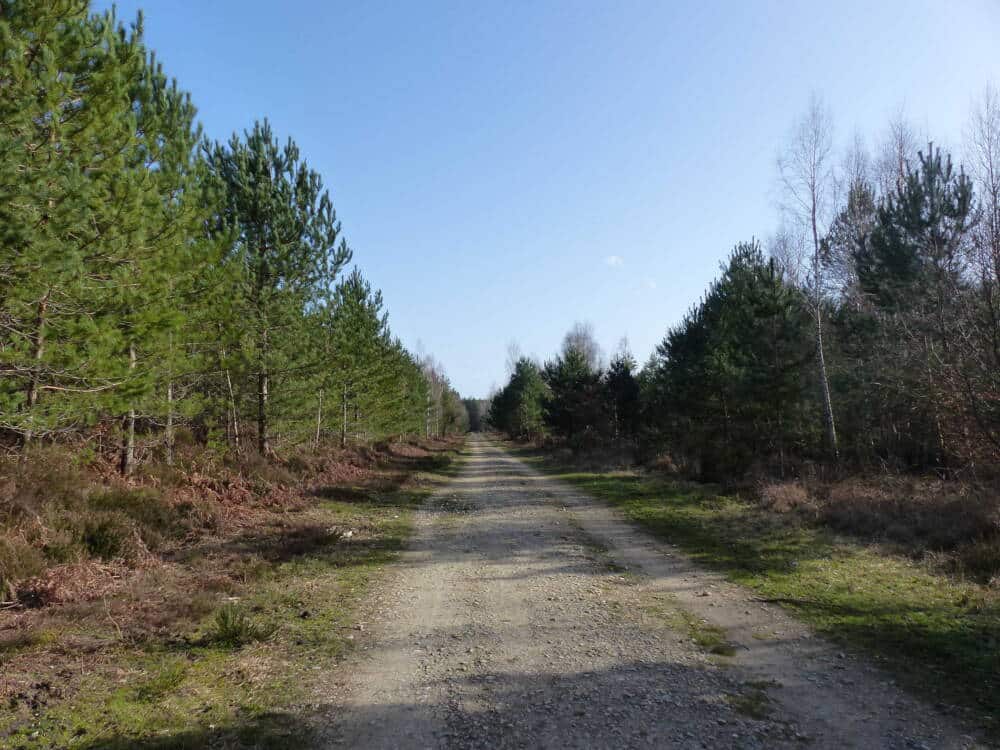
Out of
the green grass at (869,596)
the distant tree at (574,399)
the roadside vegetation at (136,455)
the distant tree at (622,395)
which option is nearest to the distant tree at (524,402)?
the distant tree at (574,399)

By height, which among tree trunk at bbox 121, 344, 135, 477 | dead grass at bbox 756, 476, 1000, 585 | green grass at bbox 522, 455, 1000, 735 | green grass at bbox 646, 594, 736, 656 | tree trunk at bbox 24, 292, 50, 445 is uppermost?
tree trunk at bbox 24, 292, 50, 445

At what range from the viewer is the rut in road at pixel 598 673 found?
403 centimetres

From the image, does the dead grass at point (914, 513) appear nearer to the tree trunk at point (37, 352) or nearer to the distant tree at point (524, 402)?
the tree trunk at point (37, 352)

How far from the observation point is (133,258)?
8914 mm

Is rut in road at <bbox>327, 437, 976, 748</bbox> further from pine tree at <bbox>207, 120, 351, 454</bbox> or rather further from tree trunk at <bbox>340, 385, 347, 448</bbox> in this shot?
tree trunk at <bbox>340, 385, 347, 448</bbox>

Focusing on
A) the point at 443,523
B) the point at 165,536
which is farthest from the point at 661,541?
the point at 165,536

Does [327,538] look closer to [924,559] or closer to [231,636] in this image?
[231,636]

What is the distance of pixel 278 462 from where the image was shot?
17.2m

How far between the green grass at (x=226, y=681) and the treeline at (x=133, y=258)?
4.40 meters

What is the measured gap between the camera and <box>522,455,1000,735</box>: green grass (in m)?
4.90

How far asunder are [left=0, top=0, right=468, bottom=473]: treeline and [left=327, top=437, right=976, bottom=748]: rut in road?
589cm

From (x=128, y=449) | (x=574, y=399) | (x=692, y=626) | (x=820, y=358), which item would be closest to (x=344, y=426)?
(x=128, y=449)

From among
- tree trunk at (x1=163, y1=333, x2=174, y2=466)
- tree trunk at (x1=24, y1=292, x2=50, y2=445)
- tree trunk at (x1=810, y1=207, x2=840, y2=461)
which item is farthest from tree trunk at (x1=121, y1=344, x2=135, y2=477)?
tree trunk at (x1=810, y1=207, x2=840, y2=461)

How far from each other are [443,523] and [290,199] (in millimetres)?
10844
